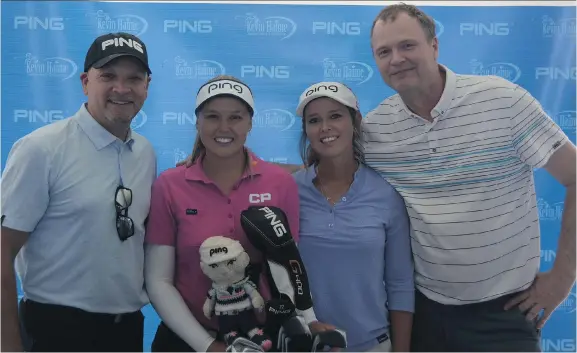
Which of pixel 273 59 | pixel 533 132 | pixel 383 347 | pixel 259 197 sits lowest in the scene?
pixel 383 347

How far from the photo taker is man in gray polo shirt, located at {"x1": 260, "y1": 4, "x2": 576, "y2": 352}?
168 centimetres

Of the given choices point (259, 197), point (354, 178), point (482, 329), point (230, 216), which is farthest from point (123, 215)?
point (482, 329)

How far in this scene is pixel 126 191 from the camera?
5.25 feet

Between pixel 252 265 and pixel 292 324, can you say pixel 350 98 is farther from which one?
pixel 292 324

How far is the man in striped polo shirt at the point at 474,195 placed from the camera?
66.3 inches

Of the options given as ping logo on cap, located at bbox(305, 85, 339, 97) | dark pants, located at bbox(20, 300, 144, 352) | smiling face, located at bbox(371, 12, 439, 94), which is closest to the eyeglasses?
dark pants, located at bbox(20, 300, 144, 352)

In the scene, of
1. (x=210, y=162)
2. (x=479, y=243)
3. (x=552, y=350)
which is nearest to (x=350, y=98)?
(x=210, y=162)

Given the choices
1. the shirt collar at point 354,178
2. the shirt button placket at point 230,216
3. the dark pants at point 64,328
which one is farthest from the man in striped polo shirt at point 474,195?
the dark pants at point 64,328

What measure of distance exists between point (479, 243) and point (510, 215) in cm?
15

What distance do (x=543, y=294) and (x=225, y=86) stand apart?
4.45ft

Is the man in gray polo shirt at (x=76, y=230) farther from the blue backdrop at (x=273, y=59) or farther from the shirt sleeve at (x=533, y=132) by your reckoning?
the blue backdrop at (x=273, y=59)

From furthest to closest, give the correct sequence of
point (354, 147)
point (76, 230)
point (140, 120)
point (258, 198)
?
1. point (140, 120)
2. point (354, 147)
3. point (258, 198)
4. point (76, 230)

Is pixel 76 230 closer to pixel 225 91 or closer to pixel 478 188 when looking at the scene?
pixel 225 91

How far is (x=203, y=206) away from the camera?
161cm
